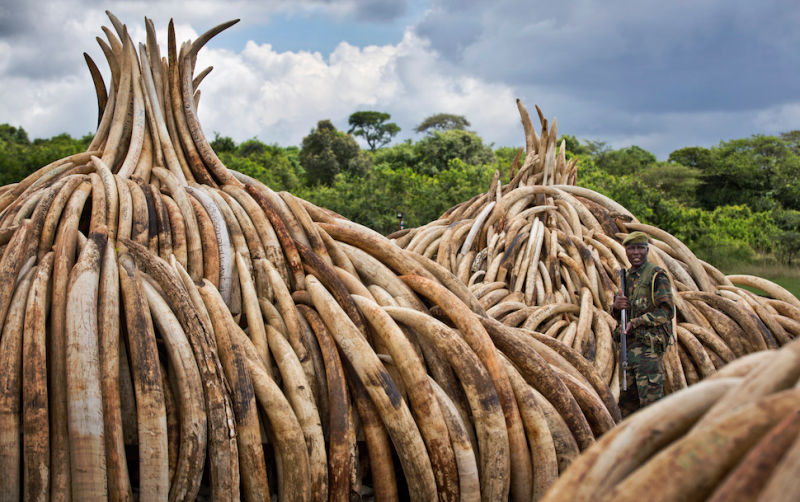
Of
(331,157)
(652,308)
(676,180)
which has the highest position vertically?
(331,157)

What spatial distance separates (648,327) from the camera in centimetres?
460

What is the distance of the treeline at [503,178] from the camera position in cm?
1889

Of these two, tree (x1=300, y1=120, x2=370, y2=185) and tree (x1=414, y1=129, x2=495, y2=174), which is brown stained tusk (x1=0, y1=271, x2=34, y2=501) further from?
tree (x1=300, y1=120, x2=370, y2=185)

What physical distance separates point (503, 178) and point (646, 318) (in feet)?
68.5

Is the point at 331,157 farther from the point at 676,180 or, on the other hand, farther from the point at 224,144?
the point at 676,180

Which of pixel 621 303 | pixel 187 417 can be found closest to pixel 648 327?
pixel 621 303

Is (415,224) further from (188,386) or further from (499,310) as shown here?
(188,386)

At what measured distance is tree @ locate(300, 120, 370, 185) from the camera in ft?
116

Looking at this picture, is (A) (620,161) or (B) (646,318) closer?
(B) (646,318)

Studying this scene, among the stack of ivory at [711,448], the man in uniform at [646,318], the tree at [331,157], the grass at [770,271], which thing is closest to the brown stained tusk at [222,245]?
the stack of ivory at [711,448]

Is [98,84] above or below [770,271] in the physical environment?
above

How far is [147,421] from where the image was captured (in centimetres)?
236

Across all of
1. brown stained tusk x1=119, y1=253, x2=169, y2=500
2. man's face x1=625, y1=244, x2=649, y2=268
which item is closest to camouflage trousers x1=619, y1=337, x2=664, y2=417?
man's face x1=625, y1=244, x2=649, y2=268

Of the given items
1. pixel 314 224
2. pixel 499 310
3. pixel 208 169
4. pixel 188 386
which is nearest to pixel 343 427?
pixel 188 386
